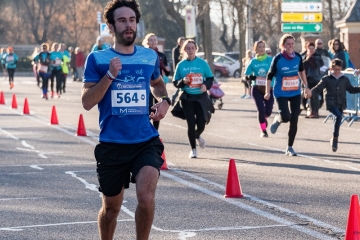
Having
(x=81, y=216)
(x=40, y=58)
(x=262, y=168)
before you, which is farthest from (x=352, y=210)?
(x=40, y=58)

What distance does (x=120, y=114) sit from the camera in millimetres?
6914

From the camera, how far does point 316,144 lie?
54.0 feet

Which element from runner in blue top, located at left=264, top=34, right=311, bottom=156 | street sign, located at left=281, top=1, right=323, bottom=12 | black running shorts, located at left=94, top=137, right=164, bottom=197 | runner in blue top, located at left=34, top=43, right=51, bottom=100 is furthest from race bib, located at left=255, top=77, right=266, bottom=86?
street sign, located at left=281, top=1, right=323, bottom=12

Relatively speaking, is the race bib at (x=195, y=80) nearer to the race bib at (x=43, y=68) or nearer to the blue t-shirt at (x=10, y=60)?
the race bib at (x=43, y=68)

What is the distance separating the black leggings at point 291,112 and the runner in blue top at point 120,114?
25.3ft

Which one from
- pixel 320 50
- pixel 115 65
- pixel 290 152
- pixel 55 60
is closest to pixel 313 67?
pixel 320 50

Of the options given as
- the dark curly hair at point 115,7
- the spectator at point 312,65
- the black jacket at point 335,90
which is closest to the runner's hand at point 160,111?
the dark curly hair at point 115,7

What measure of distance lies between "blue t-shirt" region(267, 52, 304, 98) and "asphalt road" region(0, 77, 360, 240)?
98 centimetres

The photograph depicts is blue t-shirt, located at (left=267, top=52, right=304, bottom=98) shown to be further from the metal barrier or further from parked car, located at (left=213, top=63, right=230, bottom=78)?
parked car, located at (left=213, top=63, right=230, bottom=78)

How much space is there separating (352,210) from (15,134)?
12.4 metres

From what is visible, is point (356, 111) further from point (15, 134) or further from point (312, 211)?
point (312, 211)

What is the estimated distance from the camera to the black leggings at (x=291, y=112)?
1450 centimetres

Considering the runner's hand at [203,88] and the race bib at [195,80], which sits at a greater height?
the race bib at [195,80]

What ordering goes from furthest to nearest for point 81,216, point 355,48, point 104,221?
point 355,48
point 81,216
point 104,221
